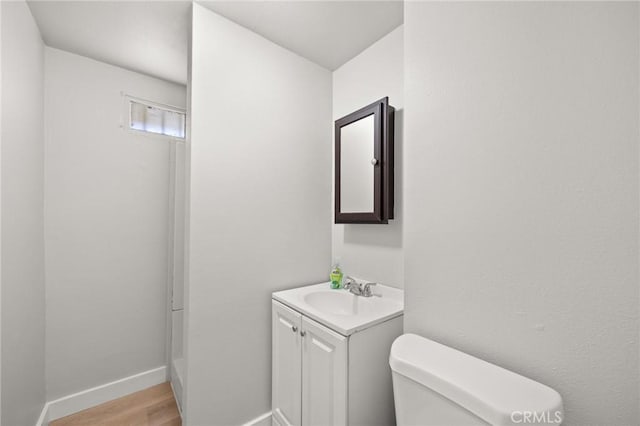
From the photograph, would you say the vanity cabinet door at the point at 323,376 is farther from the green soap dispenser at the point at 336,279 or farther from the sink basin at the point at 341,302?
the green soap dispenser at the point at 336,279

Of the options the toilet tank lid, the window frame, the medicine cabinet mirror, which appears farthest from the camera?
the window frame

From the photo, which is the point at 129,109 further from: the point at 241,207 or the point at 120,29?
the point at 241,207

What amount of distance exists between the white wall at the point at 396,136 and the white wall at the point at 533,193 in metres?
0.52

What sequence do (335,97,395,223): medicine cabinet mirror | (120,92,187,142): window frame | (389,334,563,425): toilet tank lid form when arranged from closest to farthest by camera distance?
(389,334,563,425): toilet tank lid
(335,97,395,223): medicine cabinet mirror
(120,92,187,142): window frame

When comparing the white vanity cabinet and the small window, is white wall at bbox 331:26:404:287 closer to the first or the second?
the white vanity cabinet

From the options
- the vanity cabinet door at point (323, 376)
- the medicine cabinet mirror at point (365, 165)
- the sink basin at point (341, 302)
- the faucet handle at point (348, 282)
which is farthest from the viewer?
the faucet handle at point (348, 282)

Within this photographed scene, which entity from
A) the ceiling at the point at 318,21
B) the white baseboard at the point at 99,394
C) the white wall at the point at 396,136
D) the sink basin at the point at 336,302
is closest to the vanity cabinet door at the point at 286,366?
the sink basin at the point at 336,302

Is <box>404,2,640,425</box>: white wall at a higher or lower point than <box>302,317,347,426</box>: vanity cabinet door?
higher

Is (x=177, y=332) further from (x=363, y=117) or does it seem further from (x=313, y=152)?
(x=363, y=117)

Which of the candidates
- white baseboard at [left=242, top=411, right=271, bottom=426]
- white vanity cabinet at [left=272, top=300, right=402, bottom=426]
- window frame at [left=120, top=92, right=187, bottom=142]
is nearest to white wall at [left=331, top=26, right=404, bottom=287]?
white vanity cabinet at [left=272, top=300, right=402, bottom=426]

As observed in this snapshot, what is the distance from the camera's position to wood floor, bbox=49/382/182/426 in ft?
5.46

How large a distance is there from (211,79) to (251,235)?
0.87 m

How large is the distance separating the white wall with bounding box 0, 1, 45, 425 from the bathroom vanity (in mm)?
1159

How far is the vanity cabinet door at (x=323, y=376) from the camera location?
1.09 metres
